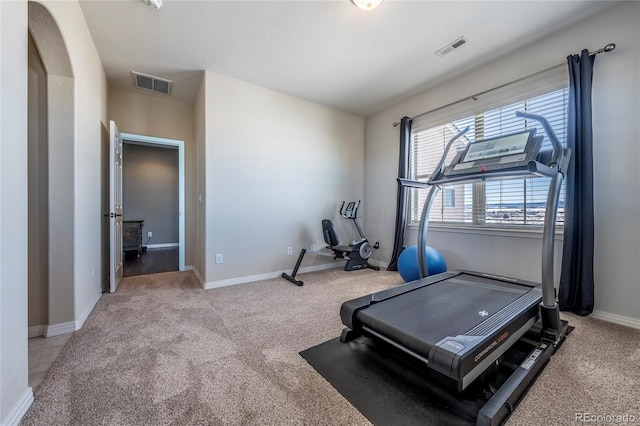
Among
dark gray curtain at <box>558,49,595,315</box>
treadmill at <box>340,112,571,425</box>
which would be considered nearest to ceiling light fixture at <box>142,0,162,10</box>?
treadmill at <box>340,112,571,425</box>

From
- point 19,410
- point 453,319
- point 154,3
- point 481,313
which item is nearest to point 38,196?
point 19,410

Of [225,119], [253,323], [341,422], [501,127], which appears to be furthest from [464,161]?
[225,119]

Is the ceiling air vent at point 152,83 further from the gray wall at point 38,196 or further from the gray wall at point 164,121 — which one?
the gray wall at point 38,196

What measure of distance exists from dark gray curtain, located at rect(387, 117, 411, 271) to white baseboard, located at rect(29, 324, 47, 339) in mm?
3856

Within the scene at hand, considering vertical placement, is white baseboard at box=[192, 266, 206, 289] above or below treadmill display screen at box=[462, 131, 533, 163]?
below

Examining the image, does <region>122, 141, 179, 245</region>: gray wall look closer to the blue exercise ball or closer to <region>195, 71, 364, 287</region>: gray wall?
<region>195, 71, 364, 287</region>: gray wall

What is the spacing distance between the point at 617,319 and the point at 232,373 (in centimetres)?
315

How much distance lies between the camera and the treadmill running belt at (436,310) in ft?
4.96

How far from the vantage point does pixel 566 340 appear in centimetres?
191

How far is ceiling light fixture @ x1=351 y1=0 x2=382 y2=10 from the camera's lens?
6.95 feet

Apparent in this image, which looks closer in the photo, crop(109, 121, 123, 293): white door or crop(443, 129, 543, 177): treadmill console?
crop(443, 129, 543, 177): treadmill console

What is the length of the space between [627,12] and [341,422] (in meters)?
3.83

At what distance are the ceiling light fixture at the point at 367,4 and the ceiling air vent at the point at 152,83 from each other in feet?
8.83

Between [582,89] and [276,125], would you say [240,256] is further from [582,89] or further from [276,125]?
[582,89]
